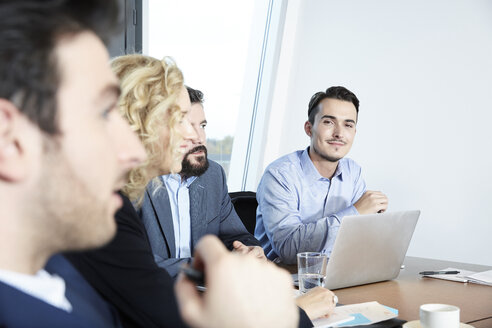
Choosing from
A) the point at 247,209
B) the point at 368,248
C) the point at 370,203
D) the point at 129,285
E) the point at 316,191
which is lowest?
the point at 247,209

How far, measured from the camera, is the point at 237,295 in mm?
643

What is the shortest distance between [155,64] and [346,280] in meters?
1.01

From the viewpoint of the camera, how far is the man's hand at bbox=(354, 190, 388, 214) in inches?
105

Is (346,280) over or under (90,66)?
under

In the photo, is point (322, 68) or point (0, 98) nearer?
point (0, 98)

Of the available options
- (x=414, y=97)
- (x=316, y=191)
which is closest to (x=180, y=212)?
(x=316, y=191)

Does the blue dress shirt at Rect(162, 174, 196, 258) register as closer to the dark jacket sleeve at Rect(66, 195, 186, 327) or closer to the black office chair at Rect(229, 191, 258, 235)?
the black office chair at Rect(229, 191, 258, 235)

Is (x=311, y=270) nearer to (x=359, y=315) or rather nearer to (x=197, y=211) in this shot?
(x=359, y=315)

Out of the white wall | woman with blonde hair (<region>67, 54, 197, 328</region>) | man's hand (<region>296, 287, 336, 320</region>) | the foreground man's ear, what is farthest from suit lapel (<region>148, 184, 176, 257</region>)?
the white wall

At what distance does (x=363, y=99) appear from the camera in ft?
15.8

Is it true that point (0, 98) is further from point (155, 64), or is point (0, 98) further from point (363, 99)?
point (363, 99)

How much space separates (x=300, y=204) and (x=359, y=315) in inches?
56.8

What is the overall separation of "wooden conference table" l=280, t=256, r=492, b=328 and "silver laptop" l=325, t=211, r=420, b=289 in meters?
0.04

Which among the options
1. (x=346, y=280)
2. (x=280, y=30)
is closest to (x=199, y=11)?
(x=280, y=30)
